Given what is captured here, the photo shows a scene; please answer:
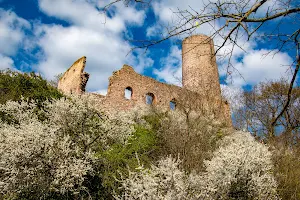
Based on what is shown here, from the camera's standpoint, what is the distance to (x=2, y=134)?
6371mm

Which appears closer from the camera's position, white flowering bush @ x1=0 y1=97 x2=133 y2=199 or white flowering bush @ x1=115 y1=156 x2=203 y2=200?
white flowering bush @ x1=115 y1=156 x2=203 y2=200

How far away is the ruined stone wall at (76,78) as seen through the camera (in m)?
14.0

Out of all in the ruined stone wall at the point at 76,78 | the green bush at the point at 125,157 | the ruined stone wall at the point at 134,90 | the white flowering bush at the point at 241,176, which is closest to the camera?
the white flowering bush at the point at 241,176

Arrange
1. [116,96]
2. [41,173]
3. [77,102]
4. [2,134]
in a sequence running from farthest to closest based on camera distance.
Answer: [116,96]
[77,102]
[2,134]
[41,173]

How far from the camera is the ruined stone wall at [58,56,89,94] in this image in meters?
14.0

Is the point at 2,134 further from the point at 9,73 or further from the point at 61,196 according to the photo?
the point at 9,73

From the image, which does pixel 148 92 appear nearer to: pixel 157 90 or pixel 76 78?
pixel 157 90

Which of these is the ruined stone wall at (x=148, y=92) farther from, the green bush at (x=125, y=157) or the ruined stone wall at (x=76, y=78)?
the green bush at (x=125, y=157)

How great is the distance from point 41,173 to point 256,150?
21.1ft

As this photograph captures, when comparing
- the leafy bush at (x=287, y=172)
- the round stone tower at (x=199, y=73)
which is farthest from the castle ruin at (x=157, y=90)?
the leafy bush at (x=287, y=172)

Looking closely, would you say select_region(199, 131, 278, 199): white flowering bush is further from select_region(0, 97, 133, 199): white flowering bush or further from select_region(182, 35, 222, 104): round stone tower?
select_region(182, 35, 222, 104): round stone tower

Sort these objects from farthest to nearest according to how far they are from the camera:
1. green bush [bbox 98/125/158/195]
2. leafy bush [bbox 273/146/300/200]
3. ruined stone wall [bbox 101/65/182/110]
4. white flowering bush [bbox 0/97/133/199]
Answer: ruined stone wall [bbox 101/65/182/110], leafy bush [bbox 273/146/300/200], green bush [bbox 98/125/158/195], white flowering bush [bbox 0/97/133/199]

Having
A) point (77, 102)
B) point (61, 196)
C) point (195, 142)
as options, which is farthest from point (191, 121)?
point (61, 196)

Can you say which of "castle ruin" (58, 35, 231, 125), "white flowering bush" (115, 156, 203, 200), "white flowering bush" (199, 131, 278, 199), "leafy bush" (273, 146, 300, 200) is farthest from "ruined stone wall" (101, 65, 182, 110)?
"white flowering bush" (115, 156, 203, 200)
